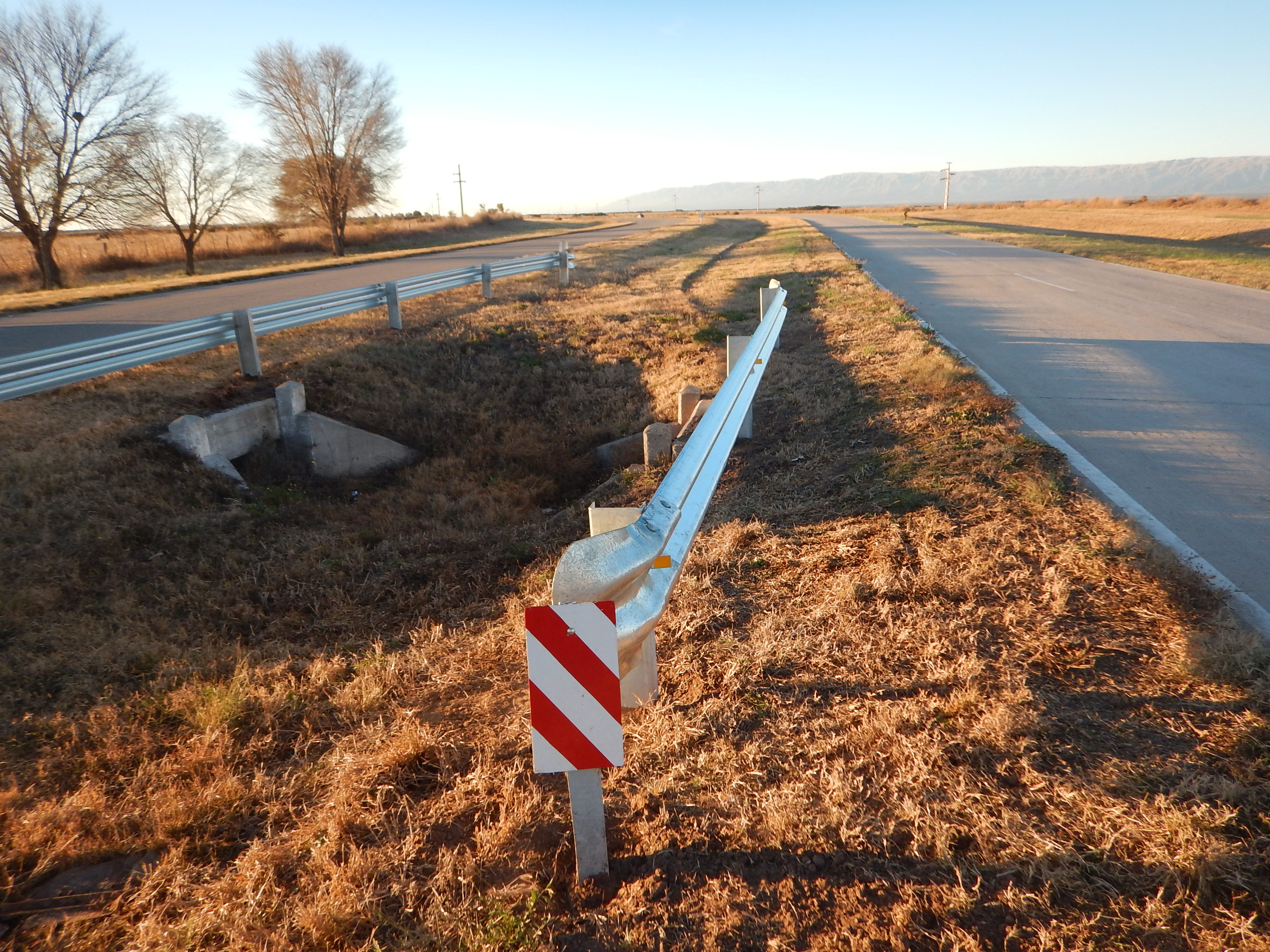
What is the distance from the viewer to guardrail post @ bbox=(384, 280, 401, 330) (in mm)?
12328

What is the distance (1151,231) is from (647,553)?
41.2 metres

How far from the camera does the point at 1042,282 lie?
16.9 m

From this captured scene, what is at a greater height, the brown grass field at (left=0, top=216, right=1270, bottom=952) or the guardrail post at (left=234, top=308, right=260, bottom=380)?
the guardrail post at (left=234, top=308, right=260, bottom=380)

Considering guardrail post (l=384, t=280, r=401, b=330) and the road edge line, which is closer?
the road edge line

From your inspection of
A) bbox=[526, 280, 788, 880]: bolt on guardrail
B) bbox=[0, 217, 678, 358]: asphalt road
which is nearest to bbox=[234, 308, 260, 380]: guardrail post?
bbox=[0, 217, 678, 358]: asphalt road

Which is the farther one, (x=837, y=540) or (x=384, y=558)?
(x=384, y=558)

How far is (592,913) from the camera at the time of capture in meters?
2.38

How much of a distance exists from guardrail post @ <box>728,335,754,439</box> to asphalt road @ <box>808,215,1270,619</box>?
2549mm

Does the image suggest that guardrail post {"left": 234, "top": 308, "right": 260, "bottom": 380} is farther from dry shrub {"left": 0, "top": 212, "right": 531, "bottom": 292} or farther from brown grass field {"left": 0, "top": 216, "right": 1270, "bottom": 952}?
dry shrub {"left": 0, "top": 212, "right": 531, "bottom": 292}

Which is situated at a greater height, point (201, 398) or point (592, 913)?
point (201, 398)

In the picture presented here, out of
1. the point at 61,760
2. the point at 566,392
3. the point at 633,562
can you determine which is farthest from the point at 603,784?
the point at 566,392

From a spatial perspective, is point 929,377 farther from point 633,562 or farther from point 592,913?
point 592,913

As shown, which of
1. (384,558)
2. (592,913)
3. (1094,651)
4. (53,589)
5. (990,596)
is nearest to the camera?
(592,913)

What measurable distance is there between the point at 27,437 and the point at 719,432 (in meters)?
6.47
